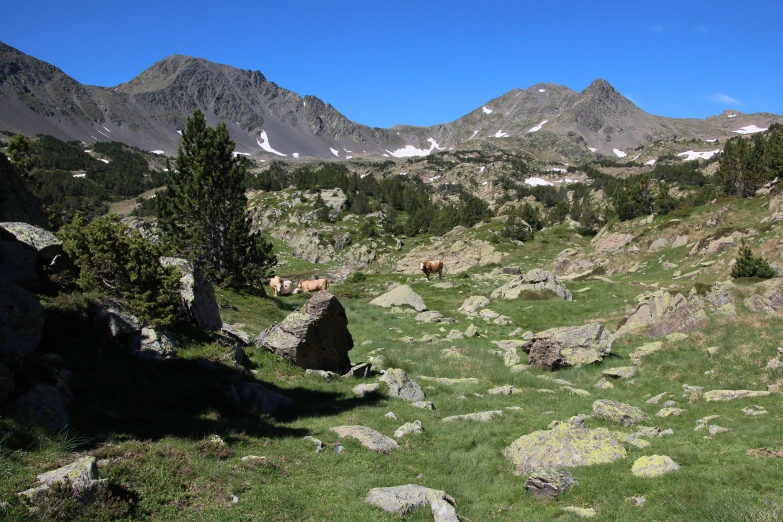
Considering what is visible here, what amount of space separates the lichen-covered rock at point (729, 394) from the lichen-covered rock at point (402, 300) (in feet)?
80.2

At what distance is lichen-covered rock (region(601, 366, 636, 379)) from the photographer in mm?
19592

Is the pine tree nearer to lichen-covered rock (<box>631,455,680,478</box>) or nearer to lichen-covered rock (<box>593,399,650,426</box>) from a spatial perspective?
lichen-covered rock (<box>593,399,650,426</box>)

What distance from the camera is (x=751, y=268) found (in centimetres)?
3052

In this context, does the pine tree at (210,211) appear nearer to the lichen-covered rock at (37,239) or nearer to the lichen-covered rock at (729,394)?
the lichen-covered rock at (37,239)

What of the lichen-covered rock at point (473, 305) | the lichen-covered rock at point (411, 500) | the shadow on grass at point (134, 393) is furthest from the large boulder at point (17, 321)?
the lichen-covered rock at point (473, 305)

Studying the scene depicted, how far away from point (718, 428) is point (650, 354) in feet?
33.3

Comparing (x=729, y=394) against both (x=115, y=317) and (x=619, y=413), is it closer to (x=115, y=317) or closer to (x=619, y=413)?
(x=619, y=413)

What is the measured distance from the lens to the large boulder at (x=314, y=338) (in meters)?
18.8

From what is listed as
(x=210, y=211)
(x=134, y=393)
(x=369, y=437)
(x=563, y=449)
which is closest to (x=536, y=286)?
(x=210, y=211)

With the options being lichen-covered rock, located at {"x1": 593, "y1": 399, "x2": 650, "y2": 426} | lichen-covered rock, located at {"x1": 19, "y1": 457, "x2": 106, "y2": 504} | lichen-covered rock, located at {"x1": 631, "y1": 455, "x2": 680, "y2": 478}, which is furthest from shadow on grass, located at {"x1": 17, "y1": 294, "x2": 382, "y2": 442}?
lichen-covered rock, located at {"x1": 593, "y1": 399, "x2": 650, "y2": 426}

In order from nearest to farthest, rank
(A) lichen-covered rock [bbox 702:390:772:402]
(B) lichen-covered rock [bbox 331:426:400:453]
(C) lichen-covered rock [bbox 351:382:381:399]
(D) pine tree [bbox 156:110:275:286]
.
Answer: (B) lichen-covered rock [bbox 331:426:400:453] → (A) lichen-covered rock [bbox 702:390:772:402] → (C) lichen-covered rock [bbox 351:382:381:399] → (D) pine tree [bbox 156:110:275:286]

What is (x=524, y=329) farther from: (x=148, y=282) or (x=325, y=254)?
(x=325, y=254)

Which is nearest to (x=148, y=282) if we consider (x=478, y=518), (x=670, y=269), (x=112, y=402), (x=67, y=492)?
(x=112, y=402)

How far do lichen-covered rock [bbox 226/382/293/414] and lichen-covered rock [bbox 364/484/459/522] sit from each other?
5.55 m
